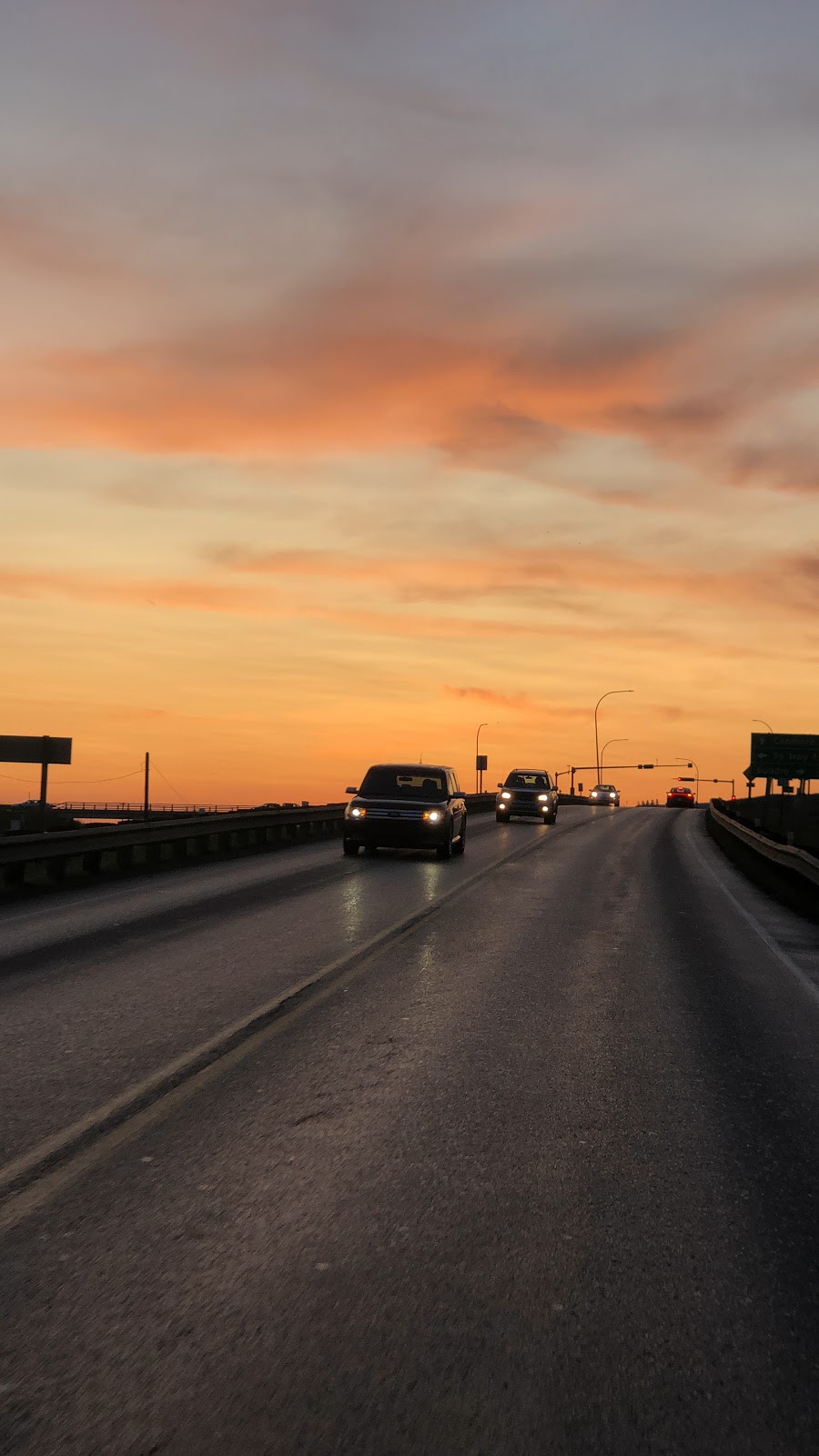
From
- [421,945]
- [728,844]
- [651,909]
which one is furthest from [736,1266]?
[728,844]

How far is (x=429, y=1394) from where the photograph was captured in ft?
11.2

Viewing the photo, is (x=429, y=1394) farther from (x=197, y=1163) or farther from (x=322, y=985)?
(x=322, y=985)

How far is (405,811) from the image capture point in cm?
2414

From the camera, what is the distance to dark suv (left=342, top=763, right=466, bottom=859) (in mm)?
24031

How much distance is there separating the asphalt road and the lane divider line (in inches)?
4.9

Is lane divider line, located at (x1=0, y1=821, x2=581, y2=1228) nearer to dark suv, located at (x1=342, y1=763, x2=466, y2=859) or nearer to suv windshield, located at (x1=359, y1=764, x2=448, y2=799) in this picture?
dark suv, located at (x1=342, y1=763, x2=466, y2=859)

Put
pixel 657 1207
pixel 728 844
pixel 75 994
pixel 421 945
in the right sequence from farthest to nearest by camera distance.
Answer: pixel 728 844 → pixel 421 945 → pixel 75 994 → pixel 657 1207

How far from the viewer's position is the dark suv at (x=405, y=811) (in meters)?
24.0

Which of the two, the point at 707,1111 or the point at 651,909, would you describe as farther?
the point at 651,909

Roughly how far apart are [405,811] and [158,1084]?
17.4m

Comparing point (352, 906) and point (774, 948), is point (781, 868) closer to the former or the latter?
point (774, 948)

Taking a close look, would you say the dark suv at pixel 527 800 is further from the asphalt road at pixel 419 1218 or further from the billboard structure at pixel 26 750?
the asphalt road at pixel 419 1218

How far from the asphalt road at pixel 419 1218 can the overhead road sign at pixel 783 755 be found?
5946 cm

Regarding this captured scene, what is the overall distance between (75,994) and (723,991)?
5294mm
